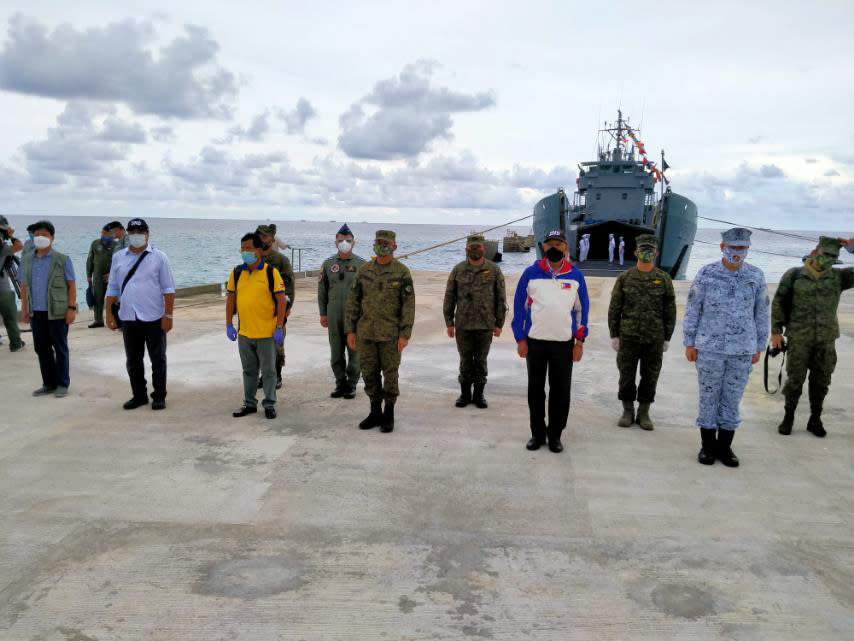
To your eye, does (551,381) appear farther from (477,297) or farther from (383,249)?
(383,249)

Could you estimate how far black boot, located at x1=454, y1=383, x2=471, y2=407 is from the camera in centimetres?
612

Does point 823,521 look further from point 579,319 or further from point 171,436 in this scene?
point 171,436

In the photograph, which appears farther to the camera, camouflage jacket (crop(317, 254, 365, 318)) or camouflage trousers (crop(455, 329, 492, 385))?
camouflage jacket (crop(317, 254, 365, 318))

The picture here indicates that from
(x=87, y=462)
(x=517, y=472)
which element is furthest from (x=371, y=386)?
(x=87, y=462)

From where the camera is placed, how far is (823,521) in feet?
12.3

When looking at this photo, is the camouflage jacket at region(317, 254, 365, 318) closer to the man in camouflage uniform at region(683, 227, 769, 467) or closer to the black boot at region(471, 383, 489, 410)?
the black boot at region(471, 383, 489, 410)

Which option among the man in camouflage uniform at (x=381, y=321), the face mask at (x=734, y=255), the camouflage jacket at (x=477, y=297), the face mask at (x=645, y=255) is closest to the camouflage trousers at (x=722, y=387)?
the face mask at (x=734, y=255)

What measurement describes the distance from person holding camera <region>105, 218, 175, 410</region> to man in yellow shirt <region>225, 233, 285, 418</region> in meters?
0.72

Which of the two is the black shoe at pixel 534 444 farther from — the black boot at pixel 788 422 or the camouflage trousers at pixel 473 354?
the black boot at pixel 788 422

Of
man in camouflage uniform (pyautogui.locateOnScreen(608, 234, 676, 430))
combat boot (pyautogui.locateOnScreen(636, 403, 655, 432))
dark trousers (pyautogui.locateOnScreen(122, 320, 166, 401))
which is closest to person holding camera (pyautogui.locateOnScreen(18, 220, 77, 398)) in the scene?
dark trousers (pyautogui.locateOnScreen(122, 320, 166, 401))

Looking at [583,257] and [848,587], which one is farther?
[583,257]

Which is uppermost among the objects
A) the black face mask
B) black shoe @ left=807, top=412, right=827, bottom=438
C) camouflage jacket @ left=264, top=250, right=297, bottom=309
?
the black face mask

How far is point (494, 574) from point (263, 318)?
343 cm

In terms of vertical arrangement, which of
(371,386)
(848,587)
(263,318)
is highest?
(263,318)
